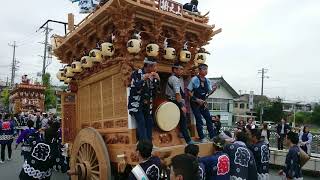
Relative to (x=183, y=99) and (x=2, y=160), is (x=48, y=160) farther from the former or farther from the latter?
(x=2, y=160)

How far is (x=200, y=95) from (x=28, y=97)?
30608mm

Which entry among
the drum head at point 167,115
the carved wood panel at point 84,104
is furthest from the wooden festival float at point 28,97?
the drum head at point 167,115

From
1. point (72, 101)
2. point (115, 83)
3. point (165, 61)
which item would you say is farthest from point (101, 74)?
point (72, 101)

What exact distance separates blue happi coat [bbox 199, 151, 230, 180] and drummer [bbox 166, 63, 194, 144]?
1.36 metres

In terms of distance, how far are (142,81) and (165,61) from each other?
47.0 inches

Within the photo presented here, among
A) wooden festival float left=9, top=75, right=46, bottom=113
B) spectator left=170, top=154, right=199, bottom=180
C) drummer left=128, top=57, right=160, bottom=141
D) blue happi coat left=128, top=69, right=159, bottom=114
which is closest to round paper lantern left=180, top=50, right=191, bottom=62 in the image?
drummer left=128, top=57, right=160, bottom=141

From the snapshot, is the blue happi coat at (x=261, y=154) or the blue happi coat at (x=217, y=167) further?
the blue happi coat at (x=261, y=154)

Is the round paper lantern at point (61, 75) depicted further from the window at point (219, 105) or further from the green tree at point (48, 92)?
the window at point (219, 105)

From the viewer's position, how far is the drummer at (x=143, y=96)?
20.2 ft

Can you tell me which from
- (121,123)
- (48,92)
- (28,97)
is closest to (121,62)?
(121,123)

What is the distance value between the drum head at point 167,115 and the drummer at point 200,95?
0.61 metres

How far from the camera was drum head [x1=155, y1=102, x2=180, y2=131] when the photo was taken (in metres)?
6.64

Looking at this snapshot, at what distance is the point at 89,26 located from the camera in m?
7.12

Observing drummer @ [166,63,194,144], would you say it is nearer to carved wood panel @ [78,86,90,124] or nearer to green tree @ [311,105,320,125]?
carved wood panel @ [78,86,90,124]
